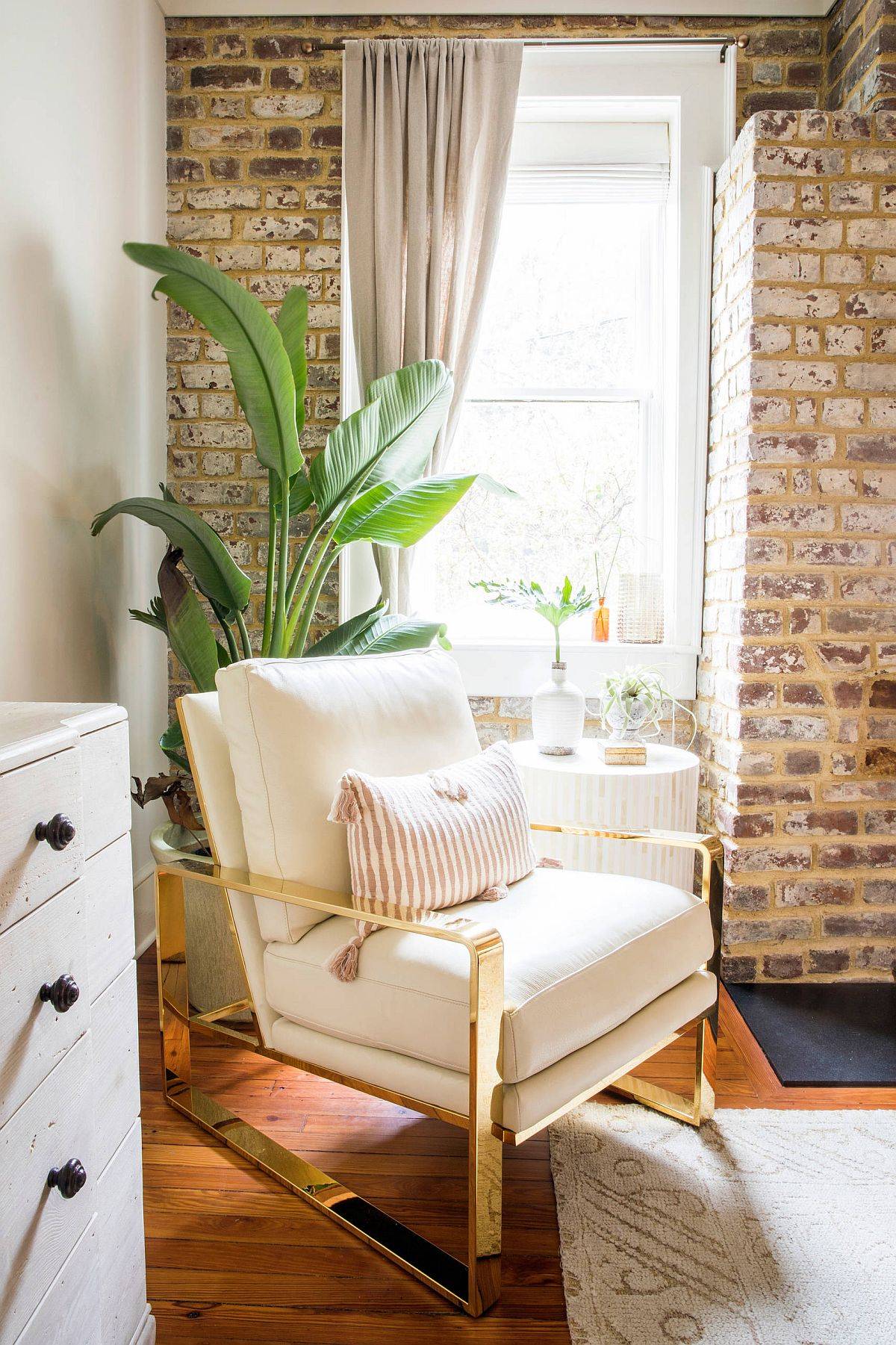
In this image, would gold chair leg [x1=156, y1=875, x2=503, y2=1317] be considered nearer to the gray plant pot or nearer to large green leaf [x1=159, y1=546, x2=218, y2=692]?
the gray plant pot

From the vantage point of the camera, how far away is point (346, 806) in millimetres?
1597

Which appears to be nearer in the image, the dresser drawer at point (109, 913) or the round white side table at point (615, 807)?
the dresser drawer at point (109, 913)

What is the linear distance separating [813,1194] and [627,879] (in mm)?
642

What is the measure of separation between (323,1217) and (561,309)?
2864mm

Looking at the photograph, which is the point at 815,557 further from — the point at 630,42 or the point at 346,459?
the point at 630,42

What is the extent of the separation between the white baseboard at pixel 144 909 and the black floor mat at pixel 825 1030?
1.74m

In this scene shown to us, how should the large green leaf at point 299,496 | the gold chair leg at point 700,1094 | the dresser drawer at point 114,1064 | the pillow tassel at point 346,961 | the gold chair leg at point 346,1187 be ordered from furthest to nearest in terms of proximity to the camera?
1. the large green leaf at point 299,496
2. the gold chair leg at point 700,1094
3. the pillow tassel at point 346,961
4. the gold chair leg at point 346,1187
5. the dresser drawer at point 114,1064

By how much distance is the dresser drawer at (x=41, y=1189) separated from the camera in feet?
2.87

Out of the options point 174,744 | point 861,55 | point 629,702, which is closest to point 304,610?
point 174,744

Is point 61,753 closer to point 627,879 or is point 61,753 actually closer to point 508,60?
point 627,879

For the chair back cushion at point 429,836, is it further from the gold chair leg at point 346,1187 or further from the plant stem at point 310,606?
the plant stem at point 310,606

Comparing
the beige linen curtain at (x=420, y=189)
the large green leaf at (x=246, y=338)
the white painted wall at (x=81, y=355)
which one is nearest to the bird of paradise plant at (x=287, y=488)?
the large green leaf at (x=246, y=338)

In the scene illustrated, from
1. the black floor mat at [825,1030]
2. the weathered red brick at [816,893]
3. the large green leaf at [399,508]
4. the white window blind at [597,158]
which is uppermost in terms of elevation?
the white window blind at [597,158]

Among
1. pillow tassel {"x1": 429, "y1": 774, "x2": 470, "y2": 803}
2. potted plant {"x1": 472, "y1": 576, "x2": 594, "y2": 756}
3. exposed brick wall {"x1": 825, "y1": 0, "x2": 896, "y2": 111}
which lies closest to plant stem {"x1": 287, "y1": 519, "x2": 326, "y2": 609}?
potted plant {"x1": 472, "y1": 576, "x2": 594, "y2": 756}
